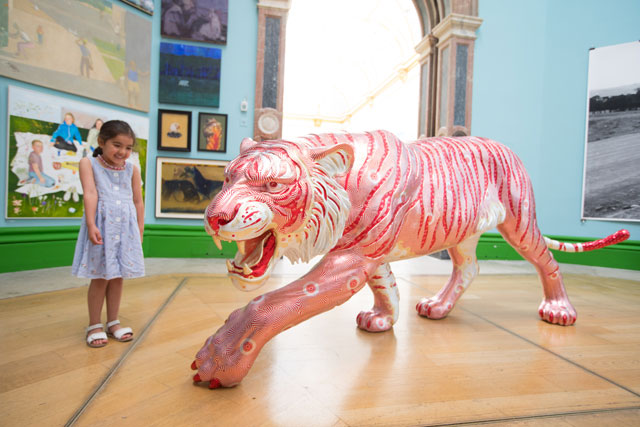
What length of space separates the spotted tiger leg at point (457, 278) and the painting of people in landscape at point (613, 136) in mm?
3529

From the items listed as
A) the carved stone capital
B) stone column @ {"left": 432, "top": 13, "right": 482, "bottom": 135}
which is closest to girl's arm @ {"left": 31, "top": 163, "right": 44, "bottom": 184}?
stone column @ {"left": 432, "top": 13, "right": 482, "bottom": 135}

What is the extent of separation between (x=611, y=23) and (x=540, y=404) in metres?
5.48

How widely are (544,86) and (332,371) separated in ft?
16.5

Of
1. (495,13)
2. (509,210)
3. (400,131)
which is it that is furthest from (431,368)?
(400,131)

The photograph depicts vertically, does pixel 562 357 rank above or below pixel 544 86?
below

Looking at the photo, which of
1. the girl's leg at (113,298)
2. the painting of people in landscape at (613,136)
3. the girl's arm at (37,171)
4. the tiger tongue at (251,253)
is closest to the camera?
the tiger tongue at (251,253)

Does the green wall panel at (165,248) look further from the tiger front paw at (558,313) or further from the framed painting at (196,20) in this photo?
the tiger front paw at (558,313)

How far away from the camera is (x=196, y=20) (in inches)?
169

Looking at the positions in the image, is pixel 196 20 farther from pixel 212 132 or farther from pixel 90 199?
pixel 90 199

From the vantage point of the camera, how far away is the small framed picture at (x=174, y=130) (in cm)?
423

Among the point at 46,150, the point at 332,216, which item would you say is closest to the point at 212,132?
the point at 46,150

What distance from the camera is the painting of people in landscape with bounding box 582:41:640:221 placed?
15.4 feet

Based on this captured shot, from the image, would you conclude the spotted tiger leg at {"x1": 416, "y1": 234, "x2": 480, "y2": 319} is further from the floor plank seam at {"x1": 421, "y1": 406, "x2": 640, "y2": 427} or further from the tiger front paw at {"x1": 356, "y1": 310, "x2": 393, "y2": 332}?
the floor plank seam at {"x1": 421, "y1": 406, "x2": 640, "y2": 427}

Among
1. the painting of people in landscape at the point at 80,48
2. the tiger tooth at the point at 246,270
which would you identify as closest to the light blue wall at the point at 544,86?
the painting of people in landscape at the point at 80,48
